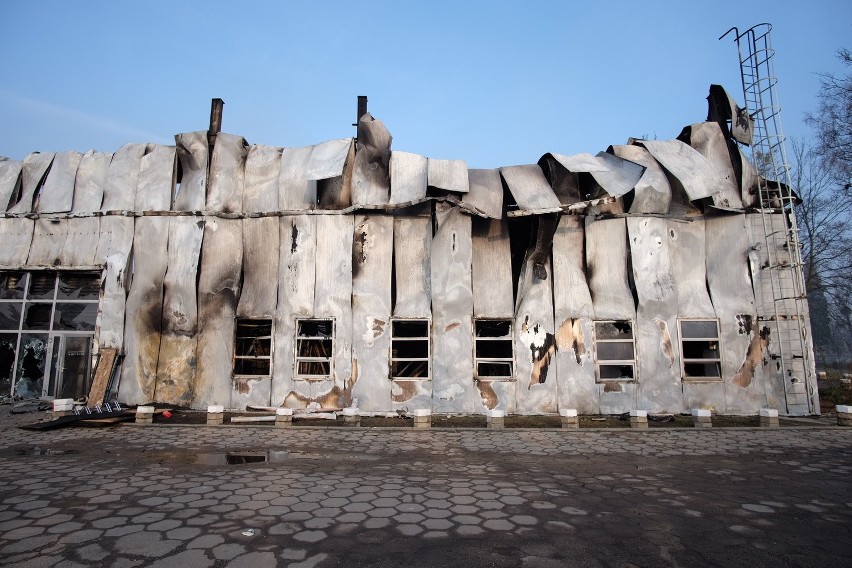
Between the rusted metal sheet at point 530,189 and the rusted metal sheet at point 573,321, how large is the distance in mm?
851

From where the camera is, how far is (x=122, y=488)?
545cm

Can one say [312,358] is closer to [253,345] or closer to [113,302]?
[253,345]

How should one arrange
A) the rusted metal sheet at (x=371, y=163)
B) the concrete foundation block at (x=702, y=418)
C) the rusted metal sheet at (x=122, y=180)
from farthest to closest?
1. the rusted metal sheet at (x=122, y=180)
2. the rusted metal sheet at (x=371, y=163)
3. the concrete foundation block at (x=702, y=418)

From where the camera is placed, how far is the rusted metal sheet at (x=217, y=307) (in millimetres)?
12172

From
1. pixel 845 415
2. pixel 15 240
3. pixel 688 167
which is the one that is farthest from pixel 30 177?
pixel 845 415

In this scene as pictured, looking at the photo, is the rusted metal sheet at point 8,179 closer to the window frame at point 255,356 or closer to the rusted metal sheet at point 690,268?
the window frame at point 255,356

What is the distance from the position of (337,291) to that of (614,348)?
732cm

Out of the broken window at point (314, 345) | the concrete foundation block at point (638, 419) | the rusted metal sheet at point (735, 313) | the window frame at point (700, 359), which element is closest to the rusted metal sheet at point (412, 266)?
the broken window at point (314, 345)

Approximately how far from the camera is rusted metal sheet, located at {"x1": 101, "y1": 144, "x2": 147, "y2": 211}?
13.4 meters

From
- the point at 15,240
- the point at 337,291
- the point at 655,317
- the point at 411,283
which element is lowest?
the point at 655,317

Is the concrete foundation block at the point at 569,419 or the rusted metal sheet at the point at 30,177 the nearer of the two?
the concrete foundation block at the point at 569,419

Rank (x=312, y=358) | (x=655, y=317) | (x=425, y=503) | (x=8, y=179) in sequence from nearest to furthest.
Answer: (x=425, y=503)
(x=312, y=358)
(x=655, y=317)
(x=8, y=179)

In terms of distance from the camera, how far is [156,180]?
13.5 meters

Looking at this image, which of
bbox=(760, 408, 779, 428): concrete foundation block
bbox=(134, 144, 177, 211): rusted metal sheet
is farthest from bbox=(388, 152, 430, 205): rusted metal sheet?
bbox=(760, 408, 779, 428): concrete foundation block
